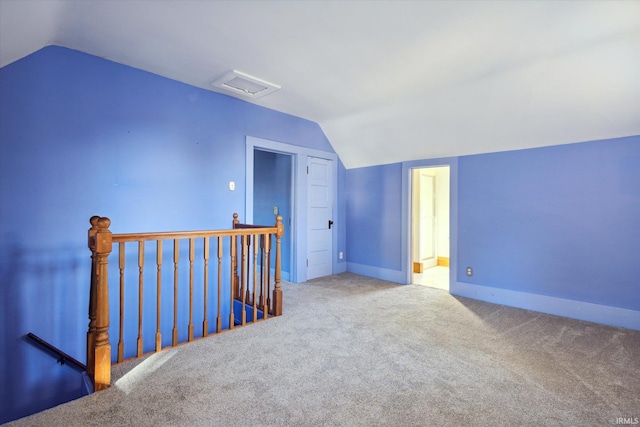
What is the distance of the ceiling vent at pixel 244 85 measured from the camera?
10.3ft

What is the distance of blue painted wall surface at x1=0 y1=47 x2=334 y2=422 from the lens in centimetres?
238

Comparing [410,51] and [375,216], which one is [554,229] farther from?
[410,51]

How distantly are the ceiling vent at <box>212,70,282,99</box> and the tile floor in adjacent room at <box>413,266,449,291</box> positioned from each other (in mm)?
3591

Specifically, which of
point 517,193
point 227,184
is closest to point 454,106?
point 517,193

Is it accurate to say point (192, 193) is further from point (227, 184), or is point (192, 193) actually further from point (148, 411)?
point (148, 411)

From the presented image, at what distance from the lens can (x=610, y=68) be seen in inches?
99.6

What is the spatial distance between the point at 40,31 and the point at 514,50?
3705mm

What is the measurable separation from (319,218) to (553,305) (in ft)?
10.7

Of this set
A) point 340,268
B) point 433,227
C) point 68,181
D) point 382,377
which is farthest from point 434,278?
point 68,181

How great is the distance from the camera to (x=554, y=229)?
11.2ft

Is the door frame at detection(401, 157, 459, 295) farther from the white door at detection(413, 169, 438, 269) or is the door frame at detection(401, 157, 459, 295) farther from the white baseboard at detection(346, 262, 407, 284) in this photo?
Answer: the white door at detection(413, 169, 438, 269)

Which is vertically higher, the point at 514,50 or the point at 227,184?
the point at 514,50

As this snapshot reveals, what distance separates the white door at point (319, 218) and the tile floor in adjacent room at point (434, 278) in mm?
1515

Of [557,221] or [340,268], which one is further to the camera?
[340,268]
